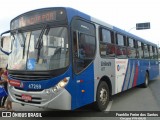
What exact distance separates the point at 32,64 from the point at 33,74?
0.27m

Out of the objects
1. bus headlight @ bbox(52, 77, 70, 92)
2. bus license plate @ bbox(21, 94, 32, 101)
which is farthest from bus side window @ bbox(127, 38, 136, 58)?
bus license plate @ bbox(21, 94, 32, 101)

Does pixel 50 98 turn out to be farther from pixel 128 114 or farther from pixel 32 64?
pixel 128 114

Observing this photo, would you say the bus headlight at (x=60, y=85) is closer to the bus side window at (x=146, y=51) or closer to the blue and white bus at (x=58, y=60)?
the blue and white bus at (x=58, y=60)

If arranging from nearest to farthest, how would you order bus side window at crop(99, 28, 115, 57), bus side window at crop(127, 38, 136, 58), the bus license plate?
the bus license plate < bus side window at crop(99, 28, 115, 57) < bus side window at crop(127, 38, 136, 58)

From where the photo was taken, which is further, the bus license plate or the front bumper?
the bus license plate

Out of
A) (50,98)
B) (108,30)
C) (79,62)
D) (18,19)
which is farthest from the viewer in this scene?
(108,30)

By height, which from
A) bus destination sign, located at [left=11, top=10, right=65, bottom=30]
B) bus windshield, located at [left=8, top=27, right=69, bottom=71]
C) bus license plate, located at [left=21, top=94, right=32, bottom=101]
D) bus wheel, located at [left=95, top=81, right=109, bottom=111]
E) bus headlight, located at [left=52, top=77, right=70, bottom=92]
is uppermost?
bus destination sign, located at [left=11, top=10, right=65, bottom=30]

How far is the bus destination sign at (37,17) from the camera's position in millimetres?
5891

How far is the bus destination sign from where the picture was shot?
5.89 meters

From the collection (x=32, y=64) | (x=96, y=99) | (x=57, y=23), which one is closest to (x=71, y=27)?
(x=57, y=23)

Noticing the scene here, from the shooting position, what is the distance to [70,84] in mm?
5578

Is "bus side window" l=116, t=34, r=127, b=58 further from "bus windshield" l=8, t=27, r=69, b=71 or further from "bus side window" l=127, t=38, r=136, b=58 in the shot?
"bus windshield" l=8, t=27, r=69, b=71

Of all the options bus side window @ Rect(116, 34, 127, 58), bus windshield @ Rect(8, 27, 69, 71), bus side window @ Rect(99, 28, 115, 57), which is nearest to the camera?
bus windshield @ Rect(8, 27, 69, 71)

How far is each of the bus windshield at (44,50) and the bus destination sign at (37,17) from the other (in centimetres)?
29
